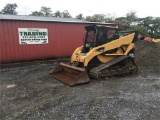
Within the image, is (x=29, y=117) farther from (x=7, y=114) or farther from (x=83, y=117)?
(x=83, y=117)

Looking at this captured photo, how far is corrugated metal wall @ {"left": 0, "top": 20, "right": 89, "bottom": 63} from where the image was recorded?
460 inches

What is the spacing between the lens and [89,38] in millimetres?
8945

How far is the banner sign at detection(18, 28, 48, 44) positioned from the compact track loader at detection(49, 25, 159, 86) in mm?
4511

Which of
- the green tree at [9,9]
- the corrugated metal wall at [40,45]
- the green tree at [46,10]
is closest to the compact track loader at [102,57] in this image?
the corrugated metal wall at [40,45]

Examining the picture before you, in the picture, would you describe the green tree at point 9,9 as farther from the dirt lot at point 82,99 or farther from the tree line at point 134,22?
the dirt lot at point 82,99

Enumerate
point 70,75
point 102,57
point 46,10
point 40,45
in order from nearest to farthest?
1. point 70,75
2. point 102,57
3. point 40,45
4. point 46,10

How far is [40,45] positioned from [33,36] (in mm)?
704

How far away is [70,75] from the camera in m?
8.00

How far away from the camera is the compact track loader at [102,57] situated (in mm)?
7848

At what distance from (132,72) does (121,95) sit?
121 inches

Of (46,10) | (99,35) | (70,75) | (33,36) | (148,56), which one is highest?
(46,10)

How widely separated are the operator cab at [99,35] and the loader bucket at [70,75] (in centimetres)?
129

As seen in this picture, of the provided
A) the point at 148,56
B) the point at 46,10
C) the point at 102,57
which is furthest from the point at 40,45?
the point at 46,10

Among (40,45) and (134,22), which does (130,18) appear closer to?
(134,22)
